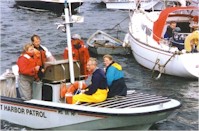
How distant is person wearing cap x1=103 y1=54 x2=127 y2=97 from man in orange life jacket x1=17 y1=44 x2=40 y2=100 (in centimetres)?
153

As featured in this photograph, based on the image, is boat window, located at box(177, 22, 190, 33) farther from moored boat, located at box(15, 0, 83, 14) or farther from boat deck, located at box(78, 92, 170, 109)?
moored boat, located at box(15, 0, 83, 14)

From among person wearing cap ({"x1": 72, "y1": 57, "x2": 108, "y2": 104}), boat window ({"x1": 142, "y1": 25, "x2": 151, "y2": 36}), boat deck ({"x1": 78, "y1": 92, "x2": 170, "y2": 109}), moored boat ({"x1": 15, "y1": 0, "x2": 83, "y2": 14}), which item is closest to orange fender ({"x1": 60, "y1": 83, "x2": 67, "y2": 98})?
person wearing cap ({"x1": 72, "y1": 57, "x2": 108, "y2": 104})

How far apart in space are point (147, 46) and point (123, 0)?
1916cm

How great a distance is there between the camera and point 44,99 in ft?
35.8

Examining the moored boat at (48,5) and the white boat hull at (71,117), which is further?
the moored boat at (48,5)

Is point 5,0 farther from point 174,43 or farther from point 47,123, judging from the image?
point 47,123

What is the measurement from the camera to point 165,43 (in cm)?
1695

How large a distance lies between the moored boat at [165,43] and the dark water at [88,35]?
38cm

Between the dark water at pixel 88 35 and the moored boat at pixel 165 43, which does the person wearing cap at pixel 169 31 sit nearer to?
the moored boat at pixel 165 43

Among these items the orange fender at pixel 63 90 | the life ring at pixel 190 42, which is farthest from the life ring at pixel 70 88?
the life ring at pixel 190 42

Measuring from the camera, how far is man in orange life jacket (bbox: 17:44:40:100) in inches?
410

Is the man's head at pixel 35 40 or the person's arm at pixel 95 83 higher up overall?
the man's head at pixel 35 40

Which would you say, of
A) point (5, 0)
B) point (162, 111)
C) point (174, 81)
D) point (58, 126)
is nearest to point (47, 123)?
point (58, 126)

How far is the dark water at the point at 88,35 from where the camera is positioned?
1252cm
